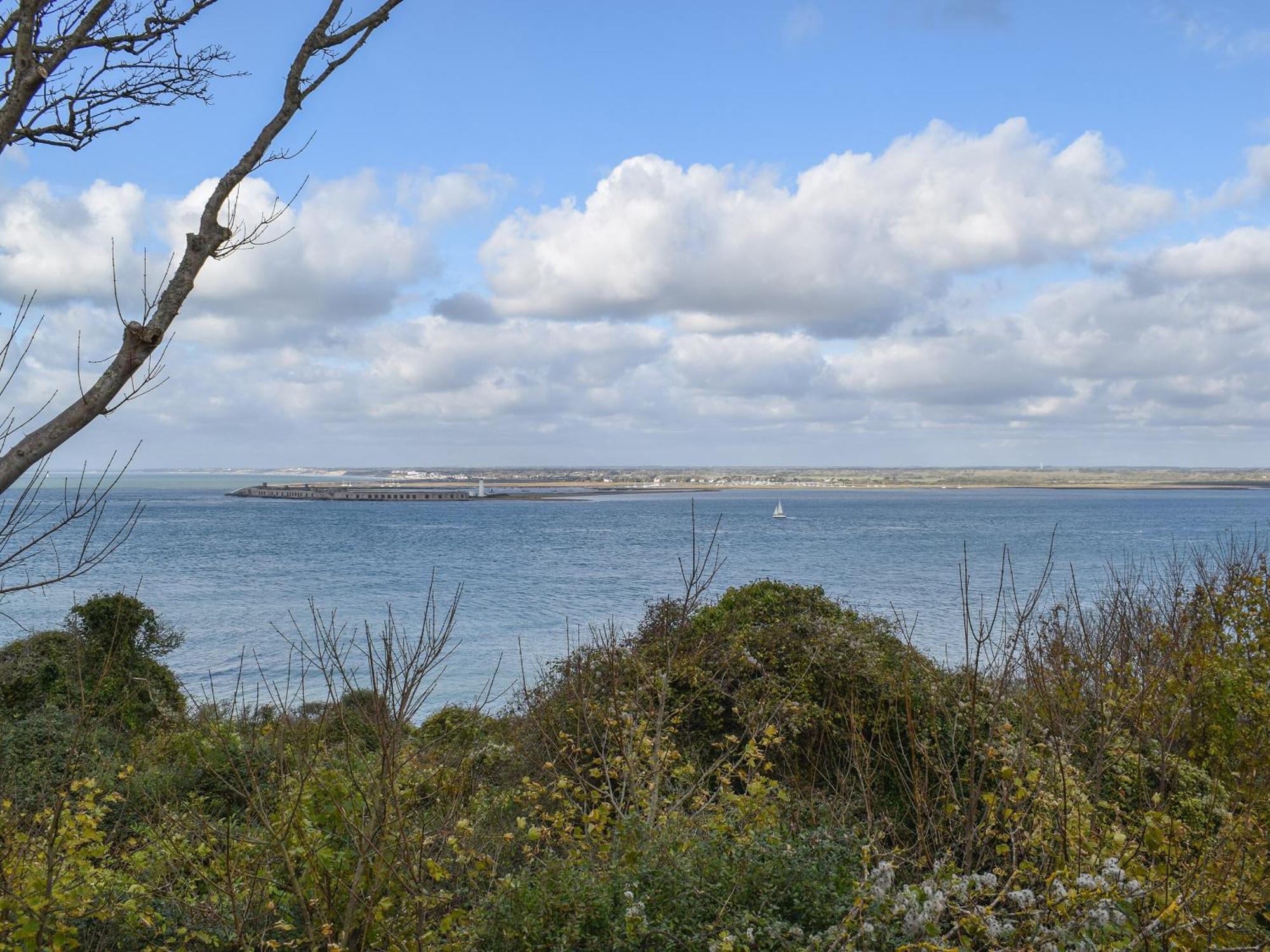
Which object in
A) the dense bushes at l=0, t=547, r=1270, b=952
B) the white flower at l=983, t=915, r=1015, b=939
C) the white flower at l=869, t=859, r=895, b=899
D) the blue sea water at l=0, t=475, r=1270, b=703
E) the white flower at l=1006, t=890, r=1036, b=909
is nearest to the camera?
the white flower at l=983, t=915, r=1015, b=939

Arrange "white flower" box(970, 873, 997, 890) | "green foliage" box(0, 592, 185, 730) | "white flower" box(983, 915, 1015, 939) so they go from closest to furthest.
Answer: "white flower" box(983, 915, 1015, 939)
"white flower" box(970, 873, 997, 890)
"green foliage" box(0, 592, 185, 730)

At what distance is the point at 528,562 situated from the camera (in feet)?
197

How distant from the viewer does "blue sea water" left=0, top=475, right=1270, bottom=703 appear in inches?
1259

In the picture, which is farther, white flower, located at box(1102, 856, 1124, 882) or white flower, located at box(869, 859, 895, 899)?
white flower, located at box(869, 859, 895, 899)

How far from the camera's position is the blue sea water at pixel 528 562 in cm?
3198

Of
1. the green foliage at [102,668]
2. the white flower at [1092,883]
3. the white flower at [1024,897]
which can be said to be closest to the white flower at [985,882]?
the white flower at [1024,897]

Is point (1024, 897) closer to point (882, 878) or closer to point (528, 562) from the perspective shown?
point (882, 878)

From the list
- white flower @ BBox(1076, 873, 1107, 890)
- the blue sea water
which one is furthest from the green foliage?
white flower @ BBox(1076, 873, 1107, 890)

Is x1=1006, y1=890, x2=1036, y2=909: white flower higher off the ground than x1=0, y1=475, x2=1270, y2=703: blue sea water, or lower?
higher

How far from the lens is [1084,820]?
4.94 metres

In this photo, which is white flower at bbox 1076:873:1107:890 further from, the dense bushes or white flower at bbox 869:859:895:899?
white flower at bbox 869:859:895:899

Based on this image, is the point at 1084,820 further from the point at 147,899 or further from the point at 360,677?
the point at 360,677

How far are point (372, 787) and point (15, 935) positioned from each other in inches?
61.6

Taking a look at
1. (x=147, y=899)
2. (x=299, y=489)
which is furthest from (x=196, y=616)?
(x=299, y=489)
